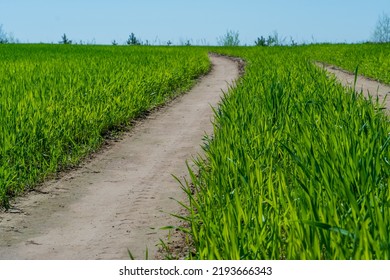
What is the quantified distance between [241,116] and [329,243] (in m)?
4.24

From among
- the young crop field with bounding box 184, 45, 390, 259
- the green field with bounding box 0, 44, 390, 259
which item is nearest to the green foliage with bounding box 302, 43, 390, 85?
the green field with bounding box 0, 44, 390, 259

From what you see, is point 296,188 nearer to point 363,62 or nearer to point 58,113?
point 58,113

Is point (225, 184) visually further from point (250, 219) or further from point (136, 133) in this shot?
point (136, 133)

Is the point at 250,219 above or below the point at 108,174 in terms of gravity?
above

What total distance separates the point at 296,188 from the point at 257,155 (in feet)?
5.17

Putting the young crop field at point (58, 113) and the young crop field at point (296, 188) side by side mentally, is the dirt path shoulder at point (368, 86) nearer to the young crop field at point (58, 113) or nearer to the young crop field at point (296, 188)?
the young crop field at point (58, 113)

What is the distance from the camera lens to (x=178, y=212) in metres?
6.06

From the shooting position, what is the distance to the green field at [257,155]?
11.6ft

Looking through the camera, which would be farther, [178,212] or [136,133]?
[136,133]

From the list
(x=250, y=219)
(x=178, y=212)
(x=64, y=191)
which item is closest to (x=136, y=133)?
(x=64, y=191)

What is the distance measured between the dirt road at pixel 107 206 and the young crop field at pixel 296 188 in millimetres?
512

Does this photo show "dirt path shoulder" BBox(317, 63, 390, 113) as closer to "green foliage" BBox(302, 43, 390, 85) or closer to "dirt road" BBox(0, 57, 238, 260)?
"green foliage" BBox(302, 43, 390, 85)
